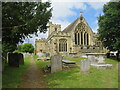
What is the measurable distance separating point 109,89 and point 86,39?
113 ft

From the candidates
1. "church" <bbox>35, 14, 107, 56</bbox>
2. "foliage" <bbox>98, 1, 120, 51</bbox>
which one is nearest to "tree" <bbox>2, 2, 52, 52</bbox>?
"foliage" <bbox>98, 1, 120, 51</bbox>

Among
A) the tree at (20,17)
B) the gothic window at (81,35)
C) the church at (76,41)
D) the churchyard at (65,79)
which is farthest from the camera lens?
the gothic window at (81,35)

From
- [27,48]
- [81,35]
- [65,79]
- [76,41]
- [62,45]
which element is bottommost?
[65,79]

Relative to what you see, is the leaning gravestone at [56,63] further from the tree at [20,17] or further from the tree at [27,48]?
the tree at [27,48]

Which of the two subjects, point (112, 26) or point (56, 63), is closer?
point (56, 63)

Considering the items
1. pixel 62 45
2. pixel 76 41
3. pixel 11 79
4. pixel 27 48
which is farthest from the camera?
pixel 27 48

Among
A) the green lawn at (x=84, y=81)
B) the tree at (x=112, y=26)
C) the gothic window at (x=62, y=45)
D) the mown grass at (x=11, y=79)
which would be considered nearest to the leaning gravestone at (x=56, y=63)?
the green lawn at (x=84, y=81)

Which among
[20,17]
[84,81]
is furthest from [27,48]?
[84,81]

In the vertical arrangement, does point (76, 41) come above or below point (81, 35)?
below

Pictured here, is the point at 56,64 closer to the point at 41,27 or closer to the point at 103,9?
the point at 41,27

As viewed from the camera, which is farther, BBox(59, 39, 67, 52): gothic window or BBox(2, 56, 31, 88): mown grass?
BBox(59, 39, 67, 52): gothic window

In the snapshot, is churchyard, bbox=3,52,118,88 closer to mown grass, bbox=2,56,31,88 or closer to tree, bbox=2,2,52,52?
mown grass, bbox=2,56,31,88

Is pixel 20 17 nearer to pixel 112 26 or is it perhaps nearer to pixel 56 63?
pixel 56 63

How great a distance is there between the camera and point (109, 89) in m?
6.29
